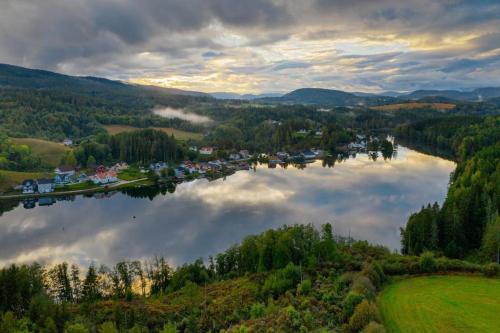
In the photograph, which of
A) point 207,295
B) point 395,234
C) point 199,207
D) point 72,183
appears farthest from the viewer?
point 72,183

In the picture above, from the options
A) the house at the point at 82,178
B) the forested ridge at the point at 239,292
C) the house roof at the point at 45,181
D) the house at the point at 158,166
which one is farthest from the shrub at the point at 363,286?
the house at the point at 158,166

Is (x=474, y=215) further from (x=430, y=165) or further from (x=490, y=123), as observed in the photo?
(x=490, y=123)

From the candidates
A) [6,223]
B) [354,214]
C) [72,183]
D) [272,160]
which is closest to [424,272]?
[354,214]

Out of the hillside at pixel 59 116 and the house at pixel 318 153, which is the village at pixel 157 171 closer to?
the house at pixel 318 153

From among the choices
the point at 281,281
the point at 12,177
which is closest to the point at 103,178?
the point at 12,177

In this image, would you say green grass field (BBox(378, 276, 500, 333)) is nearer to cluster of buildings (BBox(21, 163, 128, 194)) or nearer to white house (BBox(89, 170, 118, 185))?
white house (BBox(89, 170, 118, 185))

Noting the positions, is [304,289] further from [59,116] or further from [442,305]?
[59,116]
